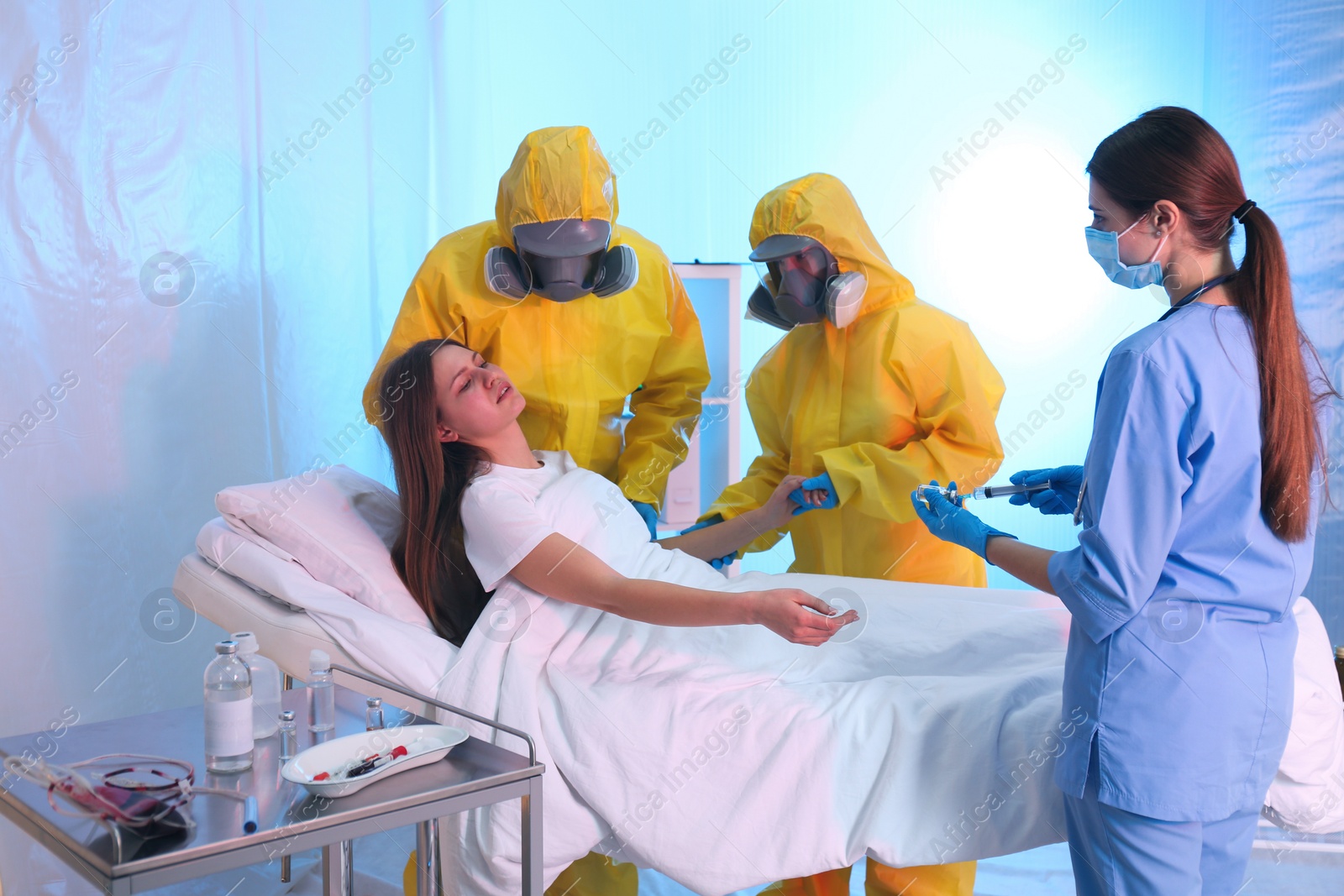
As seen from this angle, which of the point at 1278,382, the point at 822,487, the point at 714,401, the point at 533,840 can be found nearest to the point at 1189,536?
the point at 1278,382

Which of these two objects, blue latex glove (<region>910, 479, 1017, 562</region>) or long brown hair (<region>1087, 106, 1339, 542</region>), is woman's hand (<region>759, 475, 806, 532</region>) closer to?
blue latex glove (<region>910, 479, 1017, 562</region>)

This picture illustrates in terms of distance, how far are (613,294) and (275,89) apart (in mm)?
1112

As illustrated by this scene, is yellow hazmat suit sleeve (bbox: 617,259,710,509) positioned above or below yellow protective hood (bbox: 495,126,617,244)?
below

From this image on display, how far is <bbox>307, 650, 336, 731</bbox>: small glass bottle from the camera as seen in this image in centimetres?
135

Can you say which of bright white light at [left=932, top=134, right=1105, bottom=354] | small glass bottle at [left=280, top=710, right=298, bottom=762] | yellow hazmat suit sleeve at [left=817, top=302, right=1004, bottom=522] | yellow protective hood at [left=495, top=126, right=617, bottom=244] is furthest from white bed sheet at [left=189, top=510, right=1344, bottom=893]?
bright white light at [left=932, top=134, right=1105, bottom=354]

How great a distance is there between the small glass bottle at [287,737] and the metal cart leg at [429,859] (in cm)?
25

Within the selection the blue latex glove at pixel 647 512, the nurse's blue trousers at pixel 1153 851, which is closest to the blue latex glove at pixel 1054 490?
the nurse's blue trousers at pixel 1153 851

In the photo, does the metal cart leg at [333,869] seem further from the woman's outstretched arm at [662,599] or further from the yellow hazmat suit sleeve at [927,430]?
the yellow hazmat suit sleeve at [927,430]

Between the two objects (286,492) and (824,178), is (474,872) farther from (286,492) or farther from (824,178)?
(824,178)

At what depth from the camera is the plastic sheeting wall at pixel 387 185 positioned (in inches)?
81.2

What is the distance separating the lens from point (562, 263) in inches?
76.1

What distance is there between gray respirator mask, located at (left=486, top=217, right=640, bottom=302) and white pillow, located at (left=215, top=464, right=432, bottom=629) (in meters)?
0.56

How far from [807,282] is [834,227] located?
0.42 feet

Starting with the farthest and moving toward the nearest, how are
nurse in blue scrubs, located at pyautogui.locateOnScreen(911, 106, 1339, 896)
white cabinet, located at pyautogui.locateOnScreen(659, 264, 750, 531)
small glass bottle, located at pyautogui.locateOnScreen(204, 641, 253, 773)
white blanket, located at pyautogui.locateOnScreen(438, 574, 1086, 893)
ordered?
white cabinet, located at pyautogui.locateOnScreen(659, 264, 750, 531)
white blanket, located at pyautogui.locateOnScreen(438, 574, 1086, 893)
small glass bottle, located at pyautogui.locateOnScreen(204, 641, 253, 773)
nurse in blue scrubs, located at pyautogui.locateOnScreen(911, 106, 1339, 896)
